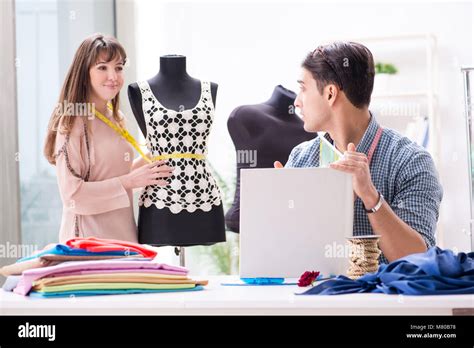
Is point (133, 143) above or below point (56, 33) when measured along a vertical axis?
below

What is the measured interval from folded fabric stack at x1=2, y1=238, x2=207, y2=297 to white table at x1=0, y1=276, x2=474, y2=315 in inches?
1.9

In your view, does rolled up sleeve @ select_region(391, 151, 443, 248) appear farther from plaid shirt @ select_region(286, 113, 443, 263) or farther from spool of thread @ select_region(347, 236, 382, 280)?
spool of thread @ select_region(347, 236, 382, 280)

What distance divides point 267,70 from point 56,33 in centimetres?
170

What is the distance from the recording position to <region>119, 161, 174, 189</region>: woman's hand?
10.0ft

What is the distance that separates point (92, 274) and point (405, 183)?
115 centimetres

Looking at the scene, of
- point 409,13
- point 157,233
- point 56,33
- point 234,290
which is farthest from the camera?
point 409,13

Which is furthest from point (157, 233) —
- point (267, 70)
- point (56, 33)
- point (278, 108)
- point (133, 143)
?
point (267, 70)

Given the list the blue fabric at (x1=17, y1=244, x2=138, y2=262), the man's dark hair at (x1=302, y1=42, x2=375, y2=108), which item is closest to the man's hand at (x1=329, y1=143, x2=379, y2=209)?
the man's dark hair at (x1=302, y1=42, x2=375, y2=108)

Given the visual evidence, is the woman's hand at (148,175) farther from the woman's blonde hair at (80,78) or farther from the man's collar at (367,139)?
the man's collar at (367,139)

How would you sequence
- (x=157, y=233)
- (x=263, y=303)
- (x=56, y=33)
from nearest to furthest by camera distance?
(x=263, y=303)
(x=157, y=233)
(x=56, y=33)

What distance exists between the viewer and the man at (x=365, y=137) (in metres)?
2.49

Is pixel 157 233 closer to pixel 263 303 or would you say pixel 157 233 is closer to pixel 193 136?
pixel 193 136

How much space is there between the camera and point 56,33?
→ 15.0 feet
